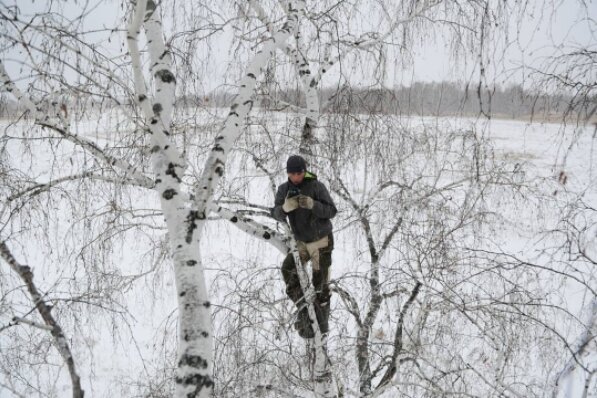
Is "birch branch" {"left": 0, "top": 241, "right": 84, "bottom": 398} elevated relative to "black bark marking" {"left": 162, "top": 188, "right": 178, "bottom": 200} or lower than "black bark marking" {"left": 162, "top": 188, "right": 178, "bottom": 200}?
lower

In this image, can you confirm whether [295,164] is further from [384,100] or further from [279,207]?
[384,100]

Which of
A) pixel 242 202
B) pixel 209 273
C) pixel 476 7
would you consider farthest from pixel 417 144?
pixel 209 273

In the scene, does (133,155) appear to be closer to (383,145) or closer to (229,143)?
(229,143)

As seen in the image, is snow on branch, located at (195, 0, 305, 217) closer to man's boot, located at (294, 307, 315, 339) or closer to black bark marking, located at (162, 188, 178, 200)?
black bark marking, located at (162, 188, 178, 200)

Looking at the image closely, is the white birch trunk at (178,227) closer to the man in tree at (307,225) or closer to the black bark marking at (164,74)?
the black bark marking at (164,74)

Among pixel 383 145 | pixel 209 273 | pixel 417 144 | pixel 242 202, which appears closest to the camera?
pixel 242 202

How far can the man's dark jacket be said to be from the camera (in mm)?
3438

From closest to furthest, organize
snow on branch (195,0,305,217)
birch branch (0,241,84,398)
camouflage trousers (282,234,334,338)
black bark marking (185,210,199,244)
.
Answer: black bark marking (185,210,199,244) → snow on branch (195,0,305,217) → birch branch (0,241,84,398) → camouflage trousers (282,234,334,338)

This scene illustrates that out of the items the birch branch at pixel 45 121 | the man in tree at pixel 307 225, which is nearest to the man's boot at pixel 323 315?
the man in tree at pixel 307 225

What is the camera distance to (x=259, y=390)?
3605 mm

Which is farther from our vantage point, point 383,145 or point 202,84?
point 383,145

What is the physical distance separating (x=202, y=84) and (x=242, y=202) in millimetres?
1111

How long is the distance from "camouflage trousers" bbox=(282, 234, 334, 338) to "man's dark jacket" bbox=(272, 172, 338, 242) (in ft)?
0.34

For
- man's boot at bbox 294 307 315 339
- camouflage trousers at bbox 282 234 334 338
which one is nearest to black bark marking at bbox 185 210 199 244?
camouflage trousers at bbox 282 234 334 338
